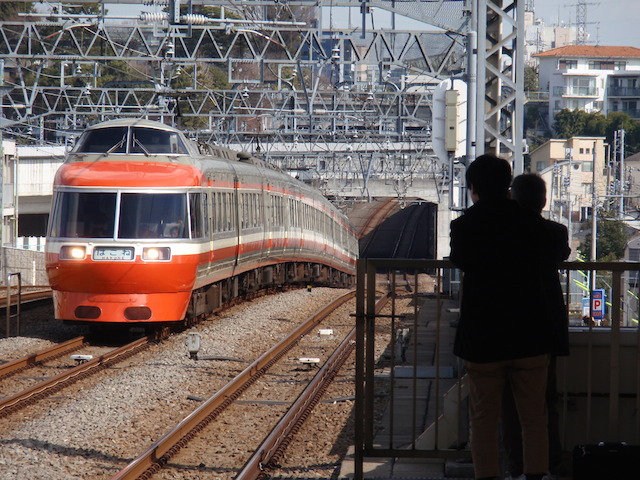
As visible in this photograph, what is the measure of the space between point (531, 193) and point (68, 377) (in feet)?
22.0

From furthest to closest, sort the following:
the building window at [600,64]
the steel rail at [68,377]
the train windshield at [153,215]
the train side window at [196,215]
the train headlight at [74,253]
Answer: the building window at [600,64]
the train side window at [196,215]
the train windshield at [153,215]
the train headlight at [74,253]
the steel rail at [68,377]

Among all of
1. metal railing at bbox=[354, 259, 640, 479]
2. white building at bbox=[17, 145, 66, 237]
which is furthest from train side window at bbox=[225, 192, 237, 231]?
white building at bbox=[17, 145, 66, 237]

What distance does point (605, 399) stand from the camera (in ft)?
20.3

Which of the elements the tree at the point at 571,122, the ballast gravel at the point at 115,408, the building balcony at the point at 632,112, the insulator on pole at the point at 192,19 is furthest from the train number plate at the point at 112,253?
the building balcony at the point at 632,112

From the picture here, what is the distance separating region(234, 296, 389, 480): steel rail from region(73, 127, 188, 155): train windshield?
160 inches

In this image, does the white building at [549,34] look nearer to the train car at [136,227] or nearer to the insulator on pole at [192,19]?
the insulator on pole at [192,19]

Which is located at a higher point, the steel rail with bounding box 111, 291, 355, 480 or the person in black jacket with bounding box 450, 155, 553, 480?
the person in black jacket with bounding box 450, 155, 553, 480

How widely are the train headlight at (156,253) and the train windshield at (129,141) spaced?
148 centimetres

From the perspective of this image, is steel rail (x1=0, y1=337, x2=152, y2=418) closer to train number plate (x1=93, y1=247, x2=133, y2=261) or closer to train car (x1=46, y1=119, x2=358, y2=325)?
train car (x1=46, y1=119, x2=358, y2=325)

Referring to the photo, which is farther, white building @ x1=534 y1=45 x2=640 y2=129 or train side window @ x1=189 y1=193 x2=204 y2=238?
white building @ x1=534 y1=45 x2=640 y2=129

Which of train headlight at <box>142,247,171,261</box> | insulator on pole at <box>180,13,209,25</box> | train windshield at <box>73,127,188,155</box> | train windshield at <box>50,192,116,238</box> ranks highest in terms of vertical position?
insulator on pole at <box>180,13,209,25</box>

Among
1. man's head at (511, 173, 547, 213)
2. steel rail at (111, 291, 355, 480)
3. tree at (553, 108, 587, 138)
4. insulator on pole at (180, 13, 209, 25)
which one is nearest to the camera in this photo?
man's head at (511, 173, 547, 213)

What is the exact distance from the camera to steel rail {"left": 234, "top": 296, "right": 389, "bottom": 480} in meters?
7.04

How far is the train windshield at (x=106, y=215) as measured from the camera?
13719mm
